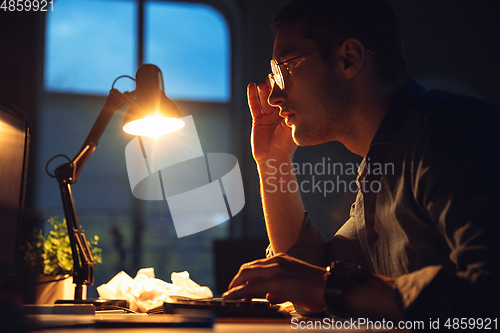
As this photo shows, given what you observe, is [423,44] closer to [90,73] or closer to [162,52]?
[162,52]

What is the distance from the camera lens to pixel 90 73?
145 inches

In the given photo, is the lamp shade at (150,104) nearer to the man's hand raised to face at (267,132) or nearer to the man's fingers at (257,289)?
the man's hand raised to face at (267,132)

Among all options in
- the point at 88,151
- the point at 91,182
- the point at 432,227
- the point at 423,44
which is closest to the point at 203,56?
the point at 91,182

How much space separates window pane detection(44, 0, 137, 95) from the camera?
3.62 metres

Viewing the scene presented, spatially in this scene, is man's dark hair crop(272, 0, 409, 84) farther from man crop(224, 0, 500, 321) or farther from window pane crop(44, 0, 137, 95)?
window pane crop(44, 0, 137, 95)

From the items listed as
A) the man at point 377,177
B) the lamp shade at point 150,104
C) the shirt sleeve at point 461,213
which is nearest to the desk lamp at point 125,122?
the lamp shade at point 150,104

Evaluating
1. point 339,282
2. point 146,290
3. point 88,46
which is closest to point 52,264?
point 146,290

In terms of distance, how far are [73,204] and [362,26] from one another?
0.96 metres

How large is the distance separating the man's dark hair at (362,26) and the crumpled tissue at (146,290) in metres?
0.73

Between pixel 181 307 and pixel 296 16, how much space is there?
2.51 ft

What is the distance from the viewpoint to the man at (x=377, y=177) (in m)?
0.49

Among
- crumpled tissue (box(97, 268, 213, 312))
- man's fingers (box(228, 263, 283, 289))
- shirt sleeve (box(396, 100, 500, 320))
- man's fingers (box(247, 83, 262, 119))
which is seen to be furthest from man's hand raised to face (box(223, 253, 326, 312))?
man's fingers (box(247, 83, 262, 119))

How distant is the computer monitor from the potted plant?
214 mm

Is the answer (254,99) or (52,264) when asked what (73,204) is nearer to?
(52,264)
